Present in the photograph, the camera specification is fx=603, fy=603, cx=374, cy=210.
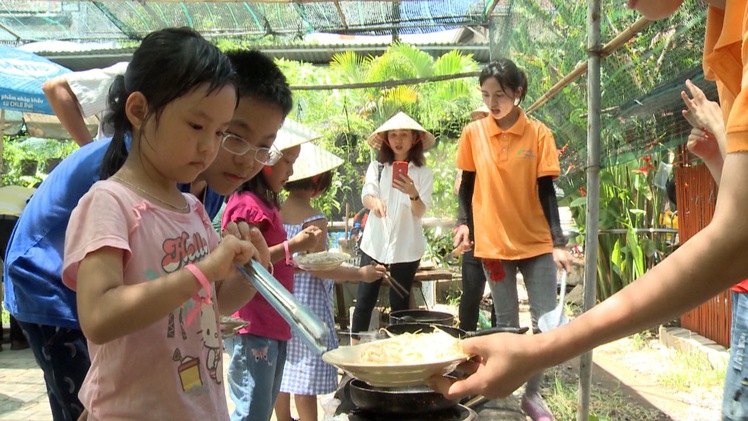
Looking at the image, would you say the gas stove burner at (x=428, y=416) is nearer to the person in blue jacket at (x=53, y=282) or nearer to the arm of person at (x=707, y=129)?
A: the person in blue jacket at (x=53, y=282)

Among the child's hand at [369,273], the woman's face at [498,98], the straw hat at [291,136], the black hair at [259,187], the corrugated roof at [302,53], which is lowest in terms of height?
the child's hand at [369,273]

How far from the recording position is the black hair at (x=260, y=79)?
2174 millimetres

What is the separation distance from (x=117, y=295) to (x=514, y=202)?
3235mm

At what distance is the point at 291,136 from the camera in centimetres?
328

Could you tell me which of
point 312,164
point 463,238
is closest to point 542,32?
point 463,238

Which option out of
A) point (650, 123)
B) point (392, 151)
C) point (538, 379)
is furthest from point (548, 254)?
point (392, 151)

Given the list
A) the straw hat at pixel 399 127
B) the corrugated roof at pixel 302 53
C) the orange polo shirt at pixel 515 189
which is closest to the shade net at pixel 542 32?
the orange polo shirt at pixel 515 189

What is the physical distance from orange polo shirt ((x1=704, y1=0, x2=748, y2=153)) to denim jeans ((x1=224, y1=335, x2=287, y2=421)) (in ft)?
6.69

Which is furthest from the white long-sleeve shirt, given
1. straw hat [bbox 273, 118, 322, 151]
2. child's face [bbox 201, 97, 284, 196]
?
child's face [bbox 201, 97, 284, 196]

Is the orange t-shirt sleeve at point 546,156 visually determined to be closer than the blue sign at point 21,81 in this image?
Yes

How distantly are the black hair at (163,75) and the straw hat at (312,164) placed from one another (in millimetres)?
2120

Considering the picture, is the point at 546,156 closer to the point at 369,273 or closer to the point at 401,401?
the point at 369,273

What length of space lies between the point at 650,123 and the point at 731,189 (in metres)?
2.52

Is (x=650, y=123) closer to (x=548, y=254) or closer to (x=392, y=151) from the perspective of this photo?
(x=548, y=254)
